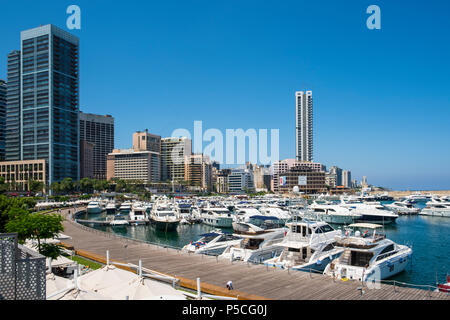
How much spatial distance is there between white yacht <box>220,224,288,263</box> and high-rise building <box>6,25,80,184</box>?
135719 millimetres

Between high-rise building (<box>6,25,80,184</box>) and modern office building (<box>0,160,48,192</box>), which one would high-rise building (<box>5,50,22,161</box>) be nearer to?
high-rise building (<box>6,25,80,184</box>)

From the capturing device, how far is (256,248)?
32.0 metres

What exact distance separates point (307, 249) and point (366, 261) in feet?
14.3

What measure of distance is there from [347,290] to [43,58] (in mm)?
169874

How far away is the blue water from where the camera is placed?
30.6 m

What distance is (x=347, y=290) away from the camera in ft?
59.7

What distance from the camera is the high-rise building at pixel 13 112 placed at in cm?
16062

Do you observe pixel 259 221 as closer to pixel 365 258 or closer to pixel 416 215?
pixel 365 258

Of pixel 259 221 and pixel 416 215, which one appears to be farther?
pixel 416 215

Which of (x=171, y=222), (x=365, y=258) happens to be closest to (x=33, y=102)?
(x=171, y=222)

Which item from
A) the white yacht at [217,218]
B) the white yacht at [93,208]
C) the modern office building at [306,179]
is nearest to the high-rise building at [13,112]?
the white yacht at [93,208]

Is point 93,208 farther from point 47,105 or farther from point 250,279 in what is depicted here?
point 47,105

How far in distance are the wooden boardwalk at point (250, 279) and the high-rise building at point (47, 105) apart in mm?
135779
